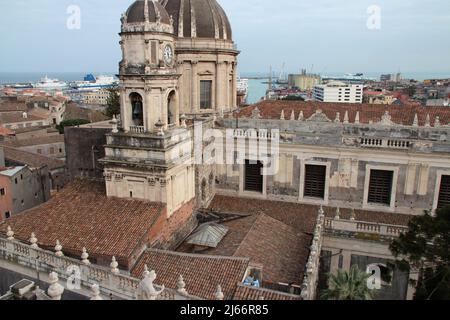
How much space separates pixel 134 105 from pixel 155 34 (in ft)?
13.8

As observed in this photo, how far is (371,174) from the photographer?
2533cm

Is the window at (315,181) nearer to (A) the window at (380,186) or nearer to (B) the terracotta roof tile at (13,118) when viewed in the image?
(A) the window at (380,186)

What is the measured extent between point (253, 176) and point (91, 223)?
1194 centimetres

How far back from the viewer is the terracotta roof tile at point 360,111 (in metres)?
26.6

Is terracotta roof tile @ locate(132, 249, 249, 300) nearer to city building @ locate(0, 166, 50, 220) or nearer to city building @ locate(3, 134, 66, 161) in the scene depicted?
city building @ locate(0, 166, 50, 220)

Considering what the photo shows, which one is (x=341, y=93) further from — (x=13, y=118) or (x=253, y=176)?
(x=253, y=176)

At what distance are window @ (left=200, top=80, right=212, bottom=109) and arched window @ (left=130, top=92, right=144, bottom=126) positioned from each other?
8674 mm

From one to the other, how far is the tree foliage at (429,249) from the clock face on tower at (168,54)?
14951 mm

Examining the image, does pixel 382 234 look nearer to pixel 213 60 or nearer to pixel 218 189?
pixel 218 189

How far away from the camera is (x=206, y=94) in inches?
1200

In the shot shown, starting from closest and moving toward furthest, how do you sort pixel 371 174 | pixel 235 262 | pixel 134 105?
pixel 235 262
pixel 134 105
pixel 371 174

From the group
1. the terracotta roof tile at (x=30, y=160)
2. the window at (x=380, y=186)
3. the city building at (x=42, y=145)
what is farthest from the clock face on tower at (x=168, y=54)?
the city building at (x=42, y=145)

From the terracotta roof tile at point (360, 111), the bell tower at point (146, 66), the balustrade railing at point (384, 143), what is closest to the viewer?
the bell tower at point (146, 66)
